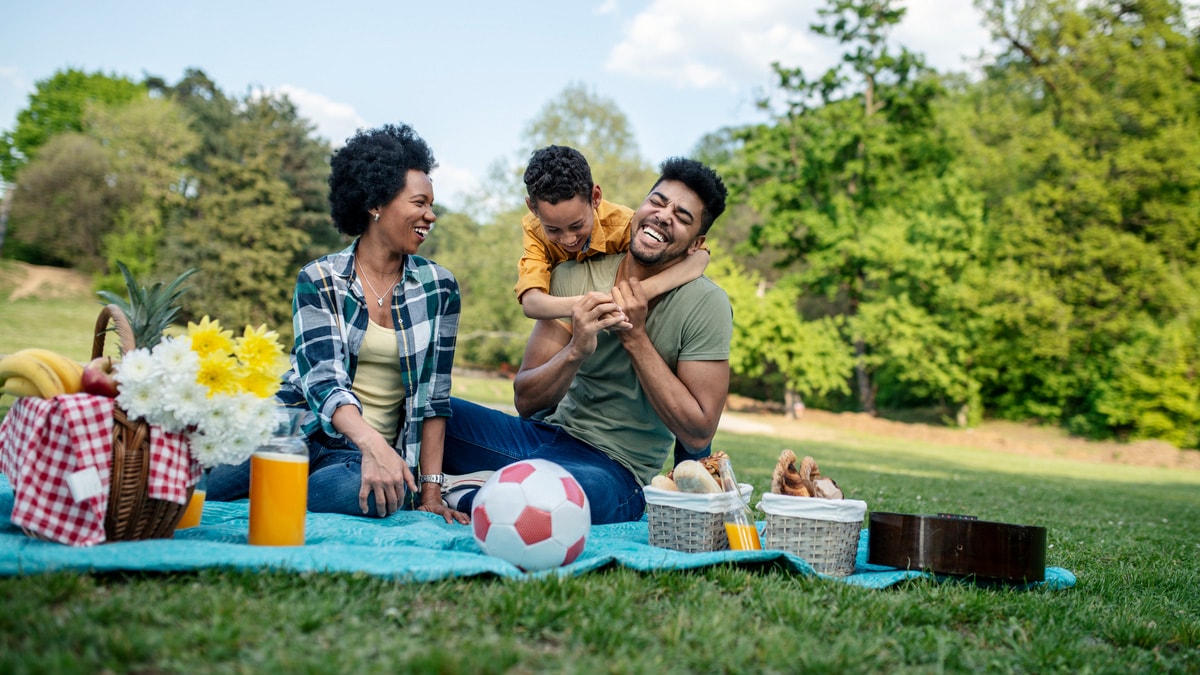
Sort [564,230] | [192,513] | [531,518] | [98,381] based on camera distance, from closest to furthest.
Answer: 1. [98,381]
2. [531,518]
3. [192,513]
4. [564,230]

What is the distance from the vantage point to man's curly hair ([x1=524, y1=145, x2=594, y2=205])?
13.2ft

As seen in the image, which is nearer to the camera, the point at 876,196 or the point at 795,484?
the point at 795,484

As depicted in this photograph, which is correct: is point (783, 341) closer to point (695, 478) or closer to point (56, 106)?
point (695, 478)

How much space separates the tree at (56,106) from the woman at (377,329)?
54.6 meters

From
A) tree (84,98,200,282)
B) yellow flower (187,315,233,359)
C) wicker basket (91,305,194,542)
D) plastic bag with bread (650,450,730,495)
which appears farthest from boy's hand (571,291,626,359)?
tree (84,98,200,282)

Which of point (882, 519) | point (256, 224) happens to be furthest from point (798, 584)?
point (256, 224)

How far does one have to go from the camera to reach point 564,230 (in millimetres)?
4164

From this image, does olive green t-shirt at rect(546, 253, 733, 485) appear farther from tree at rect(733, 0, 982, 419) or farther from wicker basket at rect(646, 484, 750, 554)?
tree at rect(733, 0, 982, 419)

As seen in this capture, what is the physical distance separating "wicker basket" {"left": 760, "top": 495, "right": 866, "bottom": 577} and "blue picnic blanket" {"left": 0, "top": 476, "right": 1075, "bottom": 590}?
9cm

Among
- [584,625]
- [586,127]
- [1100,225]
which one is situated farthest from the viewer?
[586,127]

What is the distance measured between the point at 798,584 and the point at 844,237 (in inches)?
934

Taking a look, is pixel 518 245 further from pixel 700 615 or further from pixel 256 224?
pixel 700 615

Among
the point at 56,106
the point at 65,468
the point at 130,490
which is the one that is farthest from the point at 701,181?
the point at 56,106

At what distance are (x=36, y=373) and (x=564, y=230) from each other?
229 centimetres
